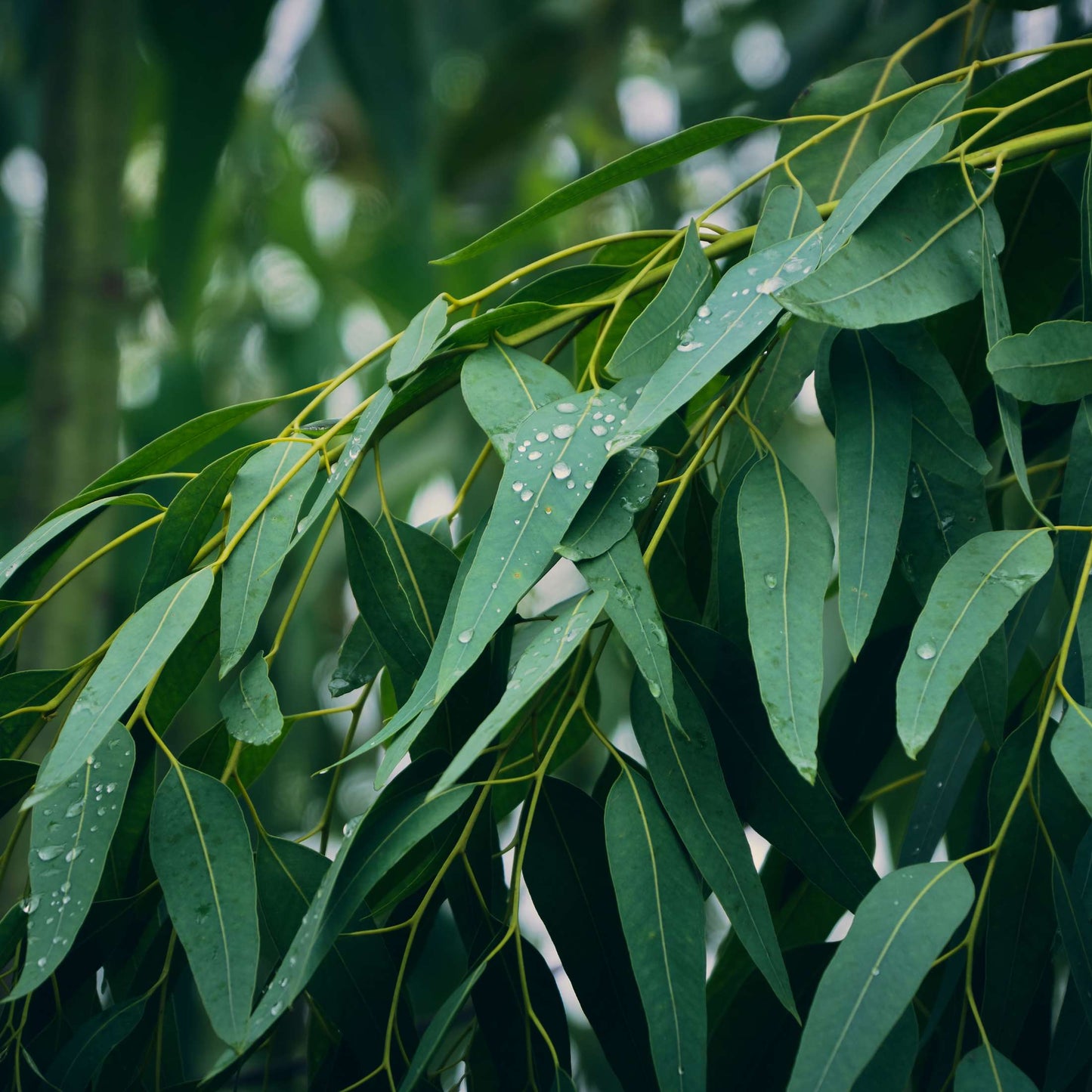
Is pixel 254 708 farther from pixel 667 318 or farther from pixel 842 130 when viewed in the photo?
pixel 842 130

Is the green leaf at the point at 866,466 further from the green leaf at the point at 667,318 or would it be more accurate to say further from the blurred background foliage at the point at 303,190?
the blurred background foliage at the point at 303,190

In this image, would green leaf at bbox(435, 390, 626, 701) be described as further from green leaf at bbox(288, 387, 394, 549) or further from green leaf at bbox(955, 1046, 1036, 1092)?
green leaf at bbox(955, 1046, 1036, 1092)

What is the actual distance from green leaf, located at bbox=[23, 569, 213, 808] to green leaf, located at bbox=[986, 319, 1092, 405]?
13.1 inches

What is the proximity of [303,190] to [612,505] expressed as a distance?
257 cm

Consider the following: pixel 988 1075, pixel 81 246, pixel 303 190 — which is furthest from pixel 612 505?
pixel 303 190

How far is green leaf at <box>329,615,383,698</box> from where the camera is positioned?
529 millimetres

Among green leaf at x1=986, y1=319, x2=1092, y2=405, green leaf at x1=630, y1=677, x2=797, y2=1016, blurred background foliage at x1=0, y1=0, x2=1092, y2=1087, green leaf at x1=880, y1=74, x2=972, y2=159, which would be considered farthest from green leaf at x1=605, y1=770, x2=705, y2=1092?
blurred background foliage at x1=0, y1=0, x2=1092, y2=1087

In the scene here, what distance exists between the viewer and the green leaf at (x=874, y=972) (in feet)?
1.15

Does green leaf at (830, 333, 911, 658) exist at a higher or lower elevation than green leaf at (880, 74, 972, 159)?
lower

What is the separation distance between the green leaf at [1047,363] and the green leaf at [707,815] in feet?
0.57

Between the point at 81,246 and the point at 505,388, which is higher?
the point at 81,246

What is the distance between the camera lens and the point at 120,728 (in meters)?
0.46

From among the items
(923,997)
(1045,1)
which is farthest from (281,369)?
(923,997)

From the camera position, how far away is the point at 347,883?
0.40 m
